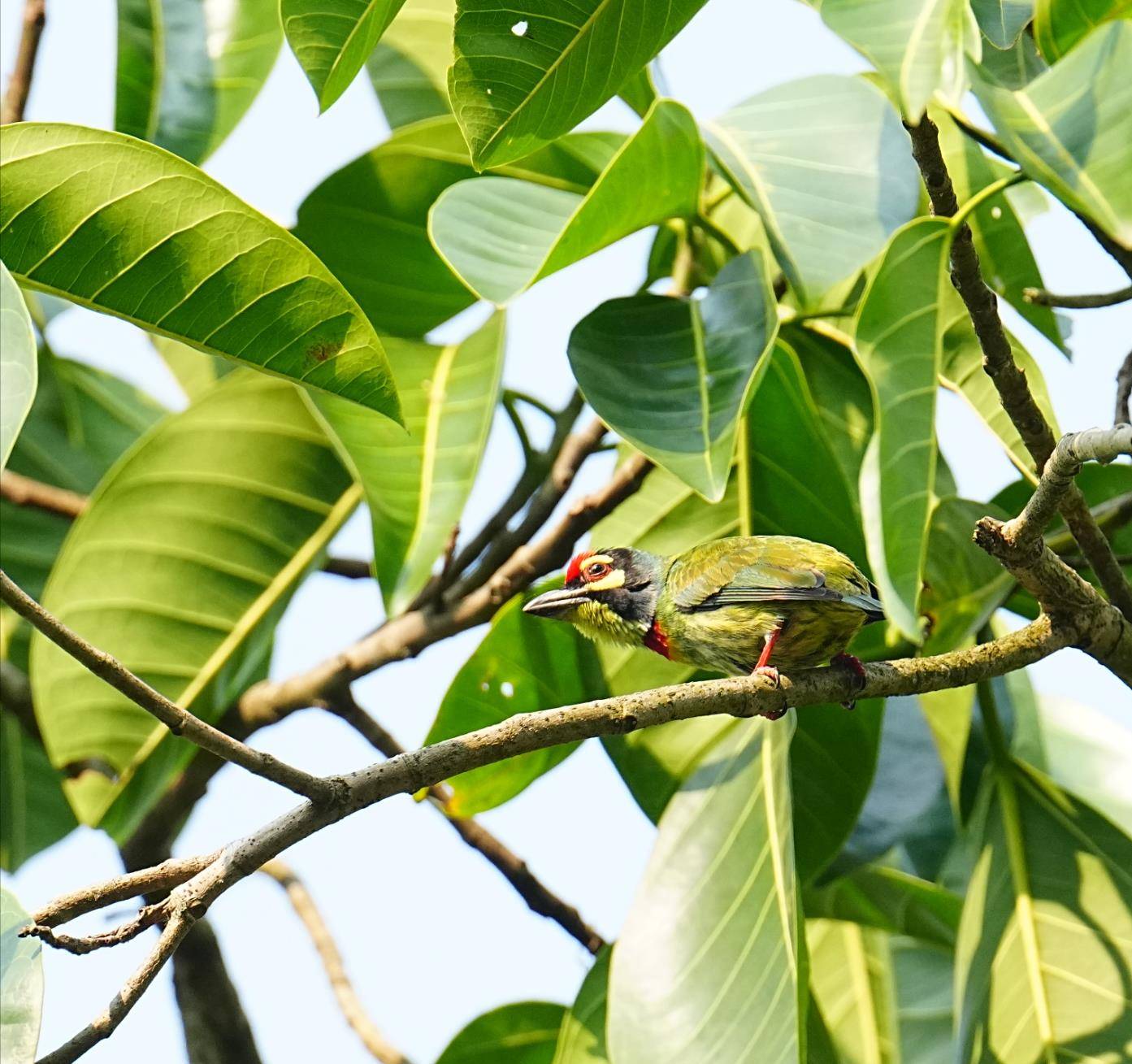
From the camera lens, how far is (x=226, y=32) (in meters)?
3.35

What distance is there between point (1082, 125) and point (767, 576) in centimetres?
92

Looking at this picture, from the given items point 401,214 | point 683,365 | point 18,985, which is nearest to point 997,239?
point 683,365

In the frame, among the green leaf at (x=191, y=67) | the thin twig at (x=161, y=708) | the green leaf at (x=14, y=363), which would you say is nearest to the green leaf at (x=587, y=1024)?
the thin twig at (x=161, y=708)

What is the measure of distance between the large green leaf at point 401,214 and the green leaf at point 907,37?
1240 millimetres

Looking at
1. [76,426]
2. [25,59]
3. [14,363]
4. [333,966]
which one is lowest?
[333,966]

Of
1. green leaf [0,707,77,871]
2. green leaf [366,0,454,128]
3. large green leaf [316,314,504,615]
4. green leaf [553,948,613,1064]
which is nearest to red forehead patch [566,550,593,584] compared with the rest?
large green leaf [316,314,504,615]

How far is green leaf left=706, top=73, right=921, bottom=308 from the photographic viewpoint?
98.0 inches

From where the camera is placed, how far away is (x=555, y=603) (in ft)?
8.83

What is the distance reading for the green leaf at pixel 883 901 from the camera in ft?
10.3

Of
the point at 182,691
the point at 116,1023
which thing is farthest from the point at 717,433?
the point at 182,691

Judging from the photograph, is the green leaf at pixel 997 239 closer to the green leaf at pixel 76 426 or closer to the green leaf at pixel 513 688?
the green leaf at pixel 513 688

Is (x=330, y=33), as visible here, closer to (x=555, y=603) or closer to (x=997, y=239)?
(x=555, y=603)

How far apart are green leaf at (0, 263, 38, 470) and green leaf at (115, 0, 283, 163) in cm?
193

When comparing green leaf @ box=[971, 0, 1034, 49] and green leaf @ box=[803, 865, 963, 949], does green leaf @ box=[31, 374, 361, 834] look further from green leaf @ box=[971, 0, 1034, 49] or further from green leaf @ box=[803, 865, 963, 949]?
green leaf @ box=[971, 0, 1034, 49]
